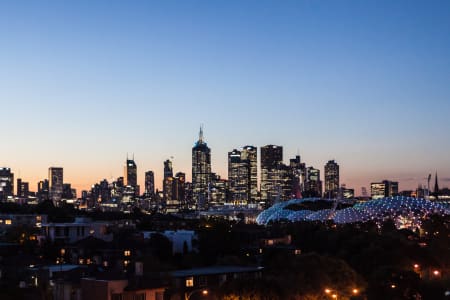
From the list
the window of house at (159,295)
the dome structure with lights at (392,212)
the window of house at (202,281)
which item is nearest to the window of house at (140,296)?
the window of house at (159,295)

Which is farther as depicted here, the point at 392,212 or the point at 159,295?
the point at 392,212

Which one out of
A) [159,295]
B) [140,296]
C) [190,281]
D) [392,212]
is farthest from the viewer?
[392,212]

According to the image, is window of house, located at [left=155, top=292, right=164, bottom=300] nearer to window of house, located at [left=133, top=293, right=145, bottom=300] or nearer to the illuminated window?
window of house, located at [left=133, top=293, right=145, bottom=300]

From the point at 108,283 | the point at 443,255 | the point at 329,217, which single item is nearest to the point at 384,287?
the point at 108,283

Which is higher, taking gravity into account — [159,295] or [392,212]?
[159,295]

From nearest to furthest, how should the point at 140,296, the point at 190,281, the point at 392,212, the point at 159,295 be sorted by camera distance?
the point at 140,296 < the point at 159,295 < the point at 190,281 < the point at 392,212

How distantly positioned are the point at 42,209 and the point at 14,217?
16.4 metres

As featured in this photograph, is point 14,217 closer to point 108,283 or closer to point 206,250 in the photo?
point 206,250

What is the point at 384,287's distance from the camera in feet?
135

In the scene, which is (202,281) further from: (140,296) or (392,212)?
(392,212)

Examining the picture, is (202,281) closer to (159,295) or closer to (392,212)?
(159,295)

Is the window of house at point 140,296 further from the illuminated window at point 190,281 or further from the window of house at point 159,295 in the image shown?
the illuminated window at point 190,281

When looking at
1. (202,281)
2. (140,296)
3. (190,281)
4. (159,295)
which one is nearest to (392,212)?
(202,281)

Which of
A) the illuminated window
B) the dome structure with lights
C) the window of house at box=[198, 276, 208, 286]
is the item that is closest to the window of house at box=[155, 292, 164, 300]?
the illuminated window
